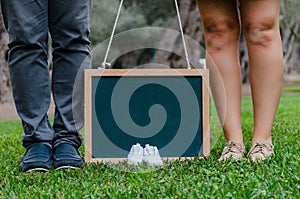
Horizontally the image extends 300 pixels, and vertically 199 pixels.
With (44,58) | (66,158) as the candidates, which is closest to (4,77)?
(44,58)

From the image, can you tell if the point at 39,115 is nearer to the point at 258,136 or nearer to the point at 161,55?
the point at 258,136

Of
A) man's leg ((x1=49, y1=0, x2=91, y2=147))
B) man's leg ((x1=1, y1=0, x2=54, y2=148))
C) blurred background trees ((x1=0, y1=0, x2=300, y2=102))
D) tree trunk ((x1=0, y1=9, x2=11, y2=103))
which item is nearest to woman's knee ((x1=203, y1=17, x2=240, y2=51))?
man's leg ((x1=49, y1=0, x2=91, y2=147))

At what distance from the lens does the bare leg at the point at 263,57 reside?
2.50m

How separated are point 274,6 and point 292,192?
3.07ft

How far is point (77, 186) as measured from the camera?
213 centimetres

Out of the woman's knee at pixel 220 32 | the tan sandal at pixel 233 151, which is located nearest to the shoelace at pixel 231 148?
the tan sandal at pixel 233 151

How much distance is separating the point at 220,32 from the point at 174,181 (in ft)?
2.77

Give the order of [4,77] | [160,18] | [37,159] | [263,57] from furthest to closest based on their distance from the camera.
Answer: [160,18] → [4,77] → [263,57] → [37,159]

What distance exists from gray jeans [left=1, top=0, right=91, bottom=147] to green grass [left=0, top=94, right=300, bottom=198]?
0.77 ft

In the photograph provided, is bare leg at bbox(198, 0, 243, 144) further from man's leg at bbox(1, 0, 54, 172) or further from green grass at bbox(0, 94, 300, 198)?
man's leg at bbox(1, 0, 54, 172)

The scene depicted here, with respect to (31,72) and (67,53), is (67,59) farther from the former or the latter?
(31,72)

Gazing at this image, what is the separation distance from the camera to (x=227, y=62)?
265cm

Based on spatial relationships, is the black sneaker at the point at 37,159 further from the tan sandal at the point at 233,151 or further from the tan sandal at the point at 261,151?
the tan sandal at the point at 261,151

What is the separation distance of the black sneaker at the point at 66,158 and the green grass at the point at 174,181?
0.07m
